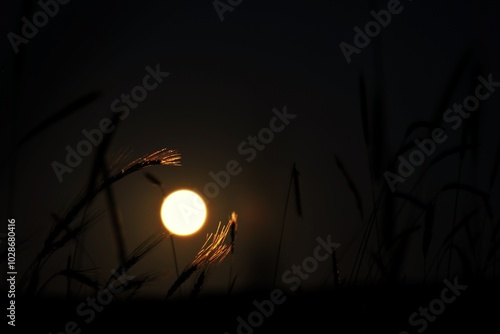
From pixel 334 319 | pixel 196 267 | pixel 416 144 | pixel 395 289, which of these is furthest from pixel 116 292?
pixel 416 144

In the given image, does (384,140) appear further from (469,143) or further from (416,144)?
(469,143)

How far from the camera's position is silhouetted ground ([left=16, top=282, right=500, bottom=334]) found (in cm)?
146

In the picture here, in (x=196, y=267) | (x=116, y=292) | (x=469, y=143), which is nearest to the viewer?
(x=116, y=292)

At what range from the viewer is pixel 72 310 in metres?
1.52

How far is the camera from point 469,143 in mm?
2180

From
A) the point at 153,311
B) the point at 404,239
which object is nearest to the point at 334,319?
the point at 404,239

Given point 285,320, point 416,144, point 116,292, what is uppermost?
point 116,292

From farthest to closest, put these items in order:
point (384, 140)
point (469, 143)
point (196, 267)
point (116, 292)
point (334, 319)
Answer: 1. point (469, 143)
2. point (384, 140)
3. point (334, 319)
4. point (196, 267)
5. point (116, 292)

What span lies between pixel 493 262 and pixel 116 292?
1.53m

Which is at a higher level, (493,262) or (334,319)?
(334,319)

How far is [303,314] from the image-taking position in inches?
74.4

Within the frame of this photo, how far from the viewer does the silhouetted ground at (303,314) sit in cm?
146

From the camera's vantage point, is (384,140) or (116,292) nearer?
(116,292)

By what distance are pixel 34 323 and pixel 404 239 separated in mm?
1137
